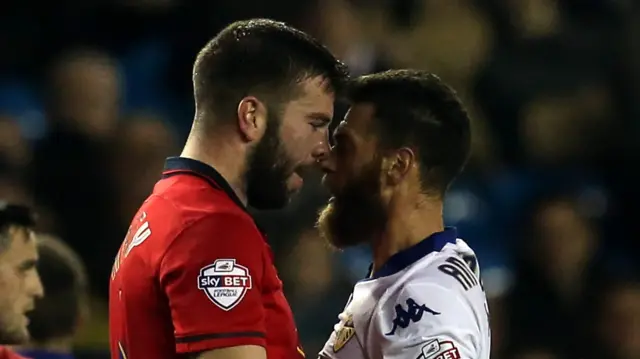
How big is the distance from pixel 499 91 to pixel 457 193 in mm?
588

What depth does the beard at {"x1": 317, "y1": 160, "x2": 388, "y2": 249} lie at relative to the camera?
2.35 m

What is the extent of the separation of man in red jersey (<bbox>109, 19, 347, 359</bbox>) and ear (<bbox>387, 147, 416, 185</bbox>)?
178 mm

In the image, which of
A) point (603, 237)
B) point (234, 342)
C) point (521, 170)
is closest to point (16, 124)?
point (521, 170)

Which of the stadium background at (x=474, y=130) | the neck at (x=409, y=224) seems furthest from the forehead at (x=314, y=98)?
the stadium background at (x=474, y=130)

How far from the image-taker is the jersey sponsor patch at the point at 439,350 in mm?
2078

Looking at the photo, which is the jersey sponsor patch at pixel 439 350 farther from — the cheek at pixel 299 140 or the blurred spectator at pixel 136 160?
the blurred spectator at pixel 136 160

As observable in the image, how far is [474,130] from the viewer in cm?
526

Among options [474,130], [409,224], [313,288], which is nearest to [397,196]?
[409,224]

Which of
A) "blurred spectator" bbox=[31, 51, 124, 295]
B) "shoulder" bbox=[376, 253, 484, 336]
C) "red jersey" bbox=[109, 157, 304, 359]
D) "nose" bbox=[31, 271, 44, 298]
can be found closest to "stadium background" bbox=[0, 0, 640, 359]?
"blurred spectator" bbox=[31, 51, 124, 295]

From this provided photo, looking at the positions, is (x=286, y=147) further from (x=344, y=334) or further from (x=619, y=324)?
(x=619, y=324)

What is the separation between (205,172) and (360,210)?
410 millimetres

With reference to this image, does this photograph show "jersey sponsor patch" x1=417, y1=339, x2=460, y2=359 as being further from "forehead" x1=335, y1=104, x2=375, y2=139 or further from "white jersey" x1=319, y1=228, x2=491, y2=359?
"forehead" x1=335, y1=104, x2=375, y2=139

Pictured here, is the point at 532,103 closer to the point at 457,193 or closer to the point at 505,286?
the point at 457,193

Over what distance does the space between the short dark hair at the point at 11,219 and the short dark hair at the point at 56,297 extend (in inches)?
13.4
